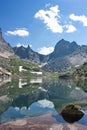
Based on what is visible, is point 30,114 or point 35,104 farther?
point 35,104

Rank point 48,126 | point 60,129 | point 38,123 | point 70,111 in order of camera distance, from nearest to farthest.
Answer: point 60,129 → point 48,126 → point 38,123 → point 70,111

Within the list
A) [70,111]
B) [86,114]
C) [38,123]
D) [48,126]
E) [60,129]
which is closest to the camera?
[60,129]

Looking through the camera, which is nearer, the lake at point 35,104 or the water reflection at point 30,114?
the water reflection at point 30,114

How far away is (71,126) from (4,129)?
10.1 meters

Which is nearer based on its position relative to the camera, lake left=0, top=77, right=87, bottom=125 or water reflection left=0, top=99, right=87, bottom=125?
water reflection left=0, top=99, right=87, bottom=125

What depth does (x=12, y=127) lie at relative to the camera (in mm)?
40219

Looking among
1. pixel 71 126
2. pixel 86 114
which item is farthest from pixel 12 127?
pixel 86 114

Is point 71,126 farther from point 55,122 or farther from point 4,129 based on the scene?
point 4,129

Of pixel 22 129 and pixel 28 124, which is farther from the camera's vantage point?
pixel 28 124

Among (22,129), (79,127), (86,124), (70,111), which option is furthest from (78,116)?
(22,129)

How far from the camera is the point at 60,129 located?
38.1 meters

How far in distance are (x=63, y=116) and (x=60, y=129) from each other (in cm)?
985

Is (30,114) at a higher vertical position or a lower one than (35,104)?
lower

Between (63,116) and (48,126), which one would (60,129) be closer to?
(48,126)
